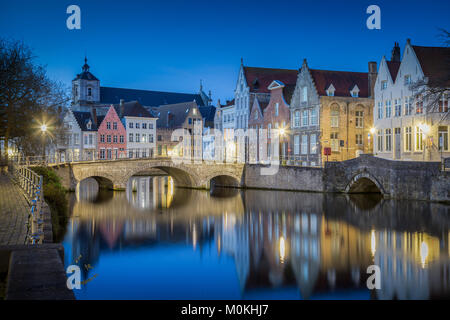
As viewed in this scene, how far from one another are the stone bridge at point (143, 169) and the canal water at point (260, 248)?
4.32m

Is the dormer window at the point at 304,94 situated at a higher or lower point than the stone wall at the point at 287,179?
higher

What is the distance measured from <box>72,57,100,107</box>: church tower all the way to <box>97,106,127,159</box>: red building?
28.2 meters

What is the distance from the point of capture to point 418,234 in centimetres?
2266

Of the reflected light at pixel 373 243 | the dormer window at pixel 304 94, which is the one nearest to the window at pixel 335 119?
the dormer window at pixel 304 94

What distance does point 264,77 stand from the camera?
62.3m

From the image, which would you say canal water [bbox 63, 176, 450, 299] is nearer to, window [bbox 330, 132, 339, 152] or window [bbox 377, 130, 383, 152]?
window [bbox 377, 130, 383, 152]

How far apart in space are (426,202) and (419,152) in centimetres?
652

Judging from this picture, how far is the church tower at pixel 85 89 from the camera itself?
9388cm

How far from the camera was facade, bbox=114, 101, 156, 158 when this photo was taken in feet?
231

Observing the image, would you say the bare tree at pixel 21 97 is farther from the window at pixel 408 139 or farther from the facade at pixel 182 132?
the facade at pixel 182 132

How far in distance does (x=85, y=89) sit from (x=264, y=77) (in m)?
44.6

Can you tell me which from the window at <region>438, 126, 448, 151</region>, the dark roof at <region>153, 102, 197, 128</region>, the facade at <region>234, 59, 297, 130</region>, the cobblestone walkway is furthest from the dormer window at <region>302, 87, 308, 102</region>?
the dark roof at <region>153, 102, 197, 128</region>

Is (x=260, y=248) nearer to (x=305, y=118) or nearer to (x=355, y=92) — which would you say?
(x=305, y=118)

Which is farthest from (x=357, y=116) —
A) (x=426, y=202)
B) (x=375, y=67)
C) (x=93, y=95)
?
(x=93, y=95)
